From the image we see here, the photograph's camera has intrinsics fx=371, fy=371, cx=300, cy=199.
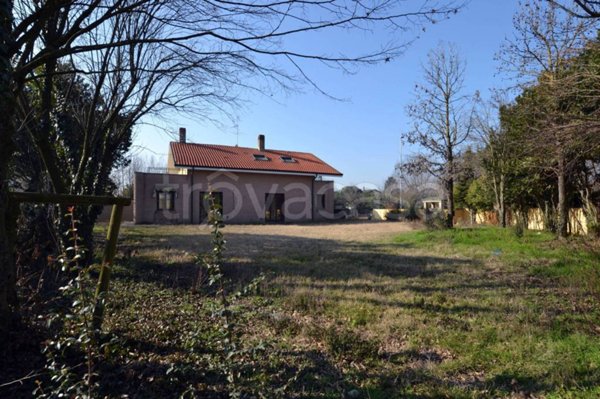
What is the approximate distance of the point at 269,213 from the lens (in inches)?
1072

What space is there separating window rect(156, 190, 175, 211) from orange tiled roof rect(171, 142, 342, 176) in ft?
6.45

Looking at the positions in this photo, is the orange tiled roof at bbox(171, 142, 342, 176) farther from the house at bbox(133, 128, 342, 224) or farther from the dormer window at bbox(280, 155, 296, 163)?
the dormer window at bbox(280, 155, 296, 163)

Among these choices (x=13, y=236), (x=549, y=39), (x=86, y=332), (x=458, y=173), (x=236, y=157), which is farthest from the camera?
(x=236, y=157)

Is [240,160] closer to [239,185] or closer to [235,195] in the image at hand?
[239,185]

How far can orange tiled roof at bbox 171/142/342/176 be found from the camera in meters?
24.0

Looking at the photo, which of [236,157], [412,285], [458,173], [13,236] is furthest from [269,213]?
[13,236]

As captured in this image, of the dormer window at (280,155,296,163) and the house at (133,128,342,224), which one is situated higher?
the dormer window at (280,155,296,163)

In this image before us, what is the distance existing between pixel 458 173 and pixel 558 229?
4733mm

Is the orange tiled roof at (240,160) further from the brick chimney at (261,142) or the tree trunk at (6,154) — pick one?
the tree trunk at (6,154)

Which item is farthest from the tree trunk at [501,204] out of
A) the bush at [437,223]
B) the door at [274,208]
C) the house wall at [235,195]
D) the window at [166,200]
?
the window at [166,200]

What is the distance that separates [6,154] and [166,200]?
20836 millimetres

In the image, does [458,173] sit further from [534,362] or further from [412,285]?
[534,362]

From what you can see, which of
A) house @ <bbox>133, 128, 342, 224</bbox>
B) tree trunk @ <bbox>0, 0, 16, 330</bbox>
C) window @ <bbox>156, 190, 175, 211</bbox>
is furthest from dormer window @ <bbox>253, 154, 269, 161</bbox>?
tree trunk @ <bbox>0, 0, 16, 330</bbox>

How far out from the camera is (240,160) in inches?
1025
